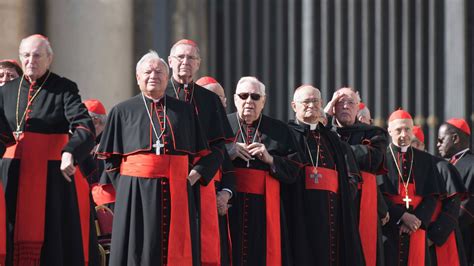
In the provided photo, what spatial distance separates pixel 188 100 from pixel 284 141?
38.3 inches

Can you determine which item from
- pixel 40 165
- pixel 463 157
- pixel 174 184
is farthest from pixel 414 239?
pixel 40 165

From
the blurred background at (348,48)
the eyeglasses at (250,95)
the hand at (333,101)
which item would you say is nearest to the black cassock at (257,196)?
the eyeglasses at (250,95)

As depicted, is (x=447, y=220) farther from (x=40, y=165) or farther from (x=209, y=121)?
(x=40, y=165)

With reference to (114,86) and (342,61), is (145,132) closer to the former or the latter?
(114,86)

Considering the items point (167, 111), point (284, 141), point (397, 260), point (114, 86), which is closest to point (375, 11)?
point (114, 86)

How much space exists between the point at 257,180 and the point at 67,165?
6.46ft

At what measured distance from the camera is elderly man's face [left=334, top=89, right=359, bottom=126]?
10.8 m

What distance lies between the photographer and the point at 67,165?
8250 millimetres

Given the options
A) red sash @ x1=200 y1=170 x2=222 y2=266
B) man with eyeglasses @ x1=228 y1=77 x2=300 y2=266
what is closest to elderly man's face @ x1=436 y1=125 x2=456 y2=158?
man with eyeglasses @ x1=228 y1=77 x2=300 y2=266

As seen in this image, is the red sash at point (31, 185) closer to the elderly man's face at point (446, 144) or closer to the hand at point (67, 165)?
the hand at point (67, 165)

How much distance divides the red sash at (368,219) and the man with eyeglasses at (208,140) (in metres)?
1.56

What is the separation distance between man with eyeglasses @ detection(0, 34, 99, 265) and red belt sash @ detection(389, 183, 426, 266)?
130 inches

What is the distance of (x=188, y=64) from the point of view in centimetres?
955

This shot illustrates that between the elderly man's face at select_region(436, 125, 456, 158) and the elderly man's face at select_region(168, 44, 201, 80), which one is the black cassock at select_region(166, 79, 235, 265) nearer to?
the elderly man's face at select_region(168, 44, 201, 80)
